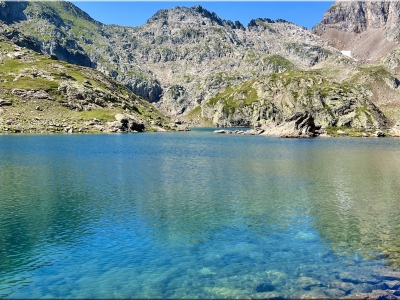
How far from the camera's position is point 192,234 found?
1356 inches

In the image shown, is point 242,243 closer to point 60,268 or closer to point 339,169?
point 60,268

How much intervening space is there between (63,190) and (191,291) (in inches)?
1430

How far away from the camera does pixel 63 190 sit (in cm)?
5194

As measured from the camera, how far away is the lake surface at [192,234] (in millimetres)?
23859

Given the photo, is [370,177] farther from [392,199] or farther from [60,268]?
[60,268]

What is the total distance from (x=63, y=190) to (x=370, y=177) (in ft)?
198

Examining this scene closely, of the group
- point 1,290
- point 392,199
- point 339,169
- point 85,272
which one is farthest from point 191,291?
point 339,169

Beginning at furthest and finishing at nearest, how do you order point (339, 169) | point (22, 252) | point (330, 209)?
point (339, 169) → point (330, 209) → point (22, 252)

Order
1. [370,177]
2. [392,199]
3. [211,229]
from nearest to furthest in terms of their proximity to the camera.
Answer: [211,229] < [392,199] < [370,177]

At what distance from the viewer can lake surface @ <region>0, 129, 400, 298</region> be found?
2386 centimetres

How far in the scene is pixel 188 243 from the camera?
105 ft

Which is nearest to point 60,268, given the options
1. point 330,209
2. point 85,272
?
point 85,272

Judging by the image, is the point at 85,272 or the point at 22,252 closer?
the point at 85,272

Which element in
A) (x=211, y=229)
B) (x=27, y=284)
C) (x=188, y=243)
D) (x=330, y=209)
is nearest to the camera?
(x=27, y=284)
